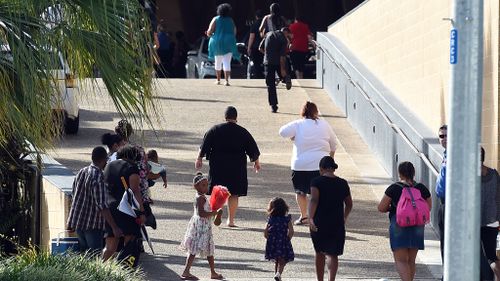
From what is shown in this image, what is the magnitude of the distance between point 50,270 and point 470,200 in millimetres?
3144

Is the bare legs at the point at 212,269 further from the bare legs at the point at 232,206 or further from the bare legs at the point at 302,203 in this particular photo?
the bare legs at the point at 302,203

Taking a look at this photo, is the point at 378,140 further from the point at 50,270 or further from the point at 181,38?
the point at 181,38

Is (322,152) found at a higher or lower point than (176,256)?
higher

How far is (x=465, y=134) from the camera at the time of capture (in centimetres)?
760

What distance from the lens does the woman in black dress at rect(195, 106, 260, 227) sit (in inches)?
575

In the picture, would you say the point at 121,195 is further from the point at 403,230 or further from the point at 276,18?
the point at 276,18

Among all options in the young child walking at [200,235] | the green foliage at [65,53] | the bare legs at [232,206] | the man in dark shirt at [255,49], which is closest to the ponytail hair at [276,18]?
the man in dark shirt at [255,49]

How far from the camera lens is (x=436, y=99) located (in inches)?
656

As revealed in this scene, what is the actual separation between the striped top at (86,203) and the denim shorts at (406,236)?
278cm

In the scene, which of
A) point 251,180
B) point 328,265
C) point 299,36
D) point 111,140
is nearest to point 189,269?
point 328,265

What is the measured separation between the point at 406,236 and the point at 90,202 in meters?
3.05

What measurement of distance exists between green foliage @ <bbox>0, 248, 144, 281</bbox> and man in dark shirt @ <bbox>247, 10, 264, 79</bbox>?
16520 mm

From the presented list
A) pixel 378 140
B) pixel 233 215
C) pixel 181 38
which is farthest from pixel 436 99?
pixel 181 38

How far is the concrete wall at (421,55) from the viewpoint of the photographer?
14.2 m
